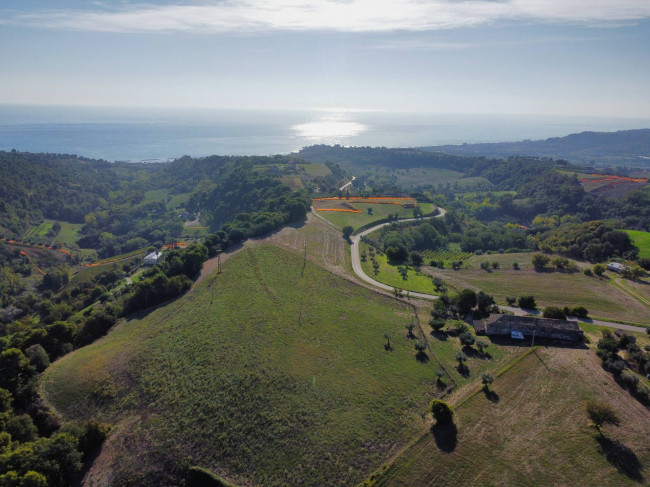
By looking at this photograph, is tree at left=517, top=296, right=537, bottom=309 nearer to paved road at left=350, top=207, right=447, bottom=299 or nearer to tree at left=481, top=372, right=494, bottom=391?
paved road at left=350, top=207, right=447, bottom=299

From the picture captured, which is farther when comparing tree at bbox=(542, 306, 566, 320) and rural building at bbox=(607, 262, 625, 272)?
rural building at bbox=(607, 262, 625, 272)

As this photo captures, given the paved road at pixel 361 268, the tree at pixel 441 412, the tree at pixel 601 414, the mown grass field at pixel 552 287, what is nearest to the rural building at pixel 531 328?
the mown grass field at pixel 552 287

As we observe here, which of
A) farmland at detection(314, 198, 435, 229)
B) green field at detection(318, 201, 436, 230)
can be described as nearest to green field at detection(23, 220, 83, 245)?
farmland at detection(314, 198, 435, 229)

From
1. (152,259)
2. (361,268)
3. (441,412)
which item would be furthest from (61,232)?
(441,412)

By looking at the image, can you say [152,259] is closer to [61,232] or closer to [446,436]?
[61,232]

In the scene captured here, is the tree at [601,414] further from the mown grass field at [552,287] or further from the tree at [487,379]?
the mown grass field at [552,287]

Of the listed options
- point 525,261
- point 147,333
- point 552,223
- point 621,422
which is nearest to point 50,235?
point 147,333
